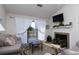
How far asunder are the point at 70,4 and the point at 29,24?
0.66 metres

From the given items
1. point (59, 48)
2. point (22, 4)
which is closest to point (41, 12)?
point (22, 4)

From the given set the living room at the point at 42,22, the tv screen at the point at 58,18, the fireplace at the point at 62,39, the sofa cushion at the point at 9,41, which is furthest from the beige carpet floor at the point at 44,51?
the tv screen at the point at 58,18

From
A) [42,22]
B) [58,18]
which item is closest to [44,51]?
[42,22]

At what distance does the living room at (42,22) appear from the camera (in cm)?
158

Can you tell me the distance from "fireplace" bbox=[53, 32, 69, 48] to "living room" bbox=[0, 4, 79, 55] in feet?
0.05

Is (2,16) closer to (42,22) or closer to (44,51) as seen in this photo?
(42,22)

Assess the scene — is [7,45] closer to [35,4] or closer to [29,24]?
[29,24]

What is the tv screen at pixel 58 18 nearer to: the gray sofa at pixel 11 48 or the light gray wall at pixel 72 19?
the light gray wall at pixel 72 19

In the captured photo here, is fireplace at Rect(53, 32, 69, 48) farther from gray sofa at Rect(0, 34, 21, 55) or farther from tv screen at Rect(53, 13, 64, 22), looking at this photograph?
gray sofa at Rect(0, 34, 21, 55)

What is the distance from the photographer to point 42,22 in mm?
1681

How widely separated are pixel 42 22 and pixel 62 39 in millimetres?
398

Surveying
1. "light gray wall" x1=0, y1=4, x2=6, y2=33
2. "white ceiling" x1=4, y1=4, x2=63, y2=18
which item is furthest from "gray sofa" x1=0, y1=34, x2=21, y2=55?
"white ceiling" x1=4, y1=4, x2=63, y2=18

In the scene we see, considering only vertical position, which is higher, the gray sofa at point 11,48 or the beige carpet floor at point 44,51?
the gray sofa at point 11,48

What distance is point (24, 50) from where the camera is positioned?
Result: 1.57 metres
